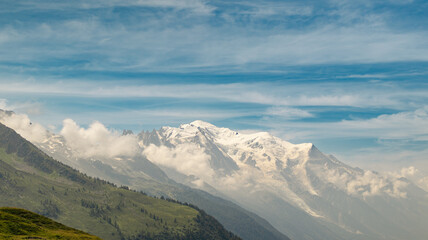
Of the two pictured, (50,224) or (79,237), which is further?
(50,224)

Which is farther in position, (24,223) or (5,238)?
(24,223)

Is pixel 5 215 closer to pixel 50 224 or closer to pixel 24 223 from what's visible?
pixel 24 223

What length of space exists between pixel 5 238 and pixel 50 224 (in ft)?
175

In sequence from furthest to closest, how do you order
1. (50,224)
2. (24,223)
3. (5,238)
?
(50,224) < (24,223) < (5,238)

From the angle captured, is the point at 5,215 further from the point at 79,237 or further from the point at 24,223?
the point at 79,237

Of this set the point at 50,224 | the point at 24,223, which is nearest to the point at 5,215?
the point at 24,223

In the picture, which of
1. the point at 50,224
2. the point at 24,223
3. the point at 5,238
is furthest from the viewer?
the point at 50,224

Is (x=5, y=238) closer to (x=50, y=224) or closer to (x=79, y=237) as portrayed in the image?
(x=79, y=237)

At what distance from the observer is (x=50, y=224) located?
176250 mm

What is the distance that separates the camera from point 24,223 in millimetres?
149250

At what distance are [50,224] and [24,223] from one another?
28.1 m

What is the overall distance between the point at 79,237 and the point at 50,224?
27917 mm

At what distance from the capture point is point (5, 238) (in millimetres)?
124250

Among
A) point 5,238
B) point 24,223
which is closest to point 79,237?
point 24,223
